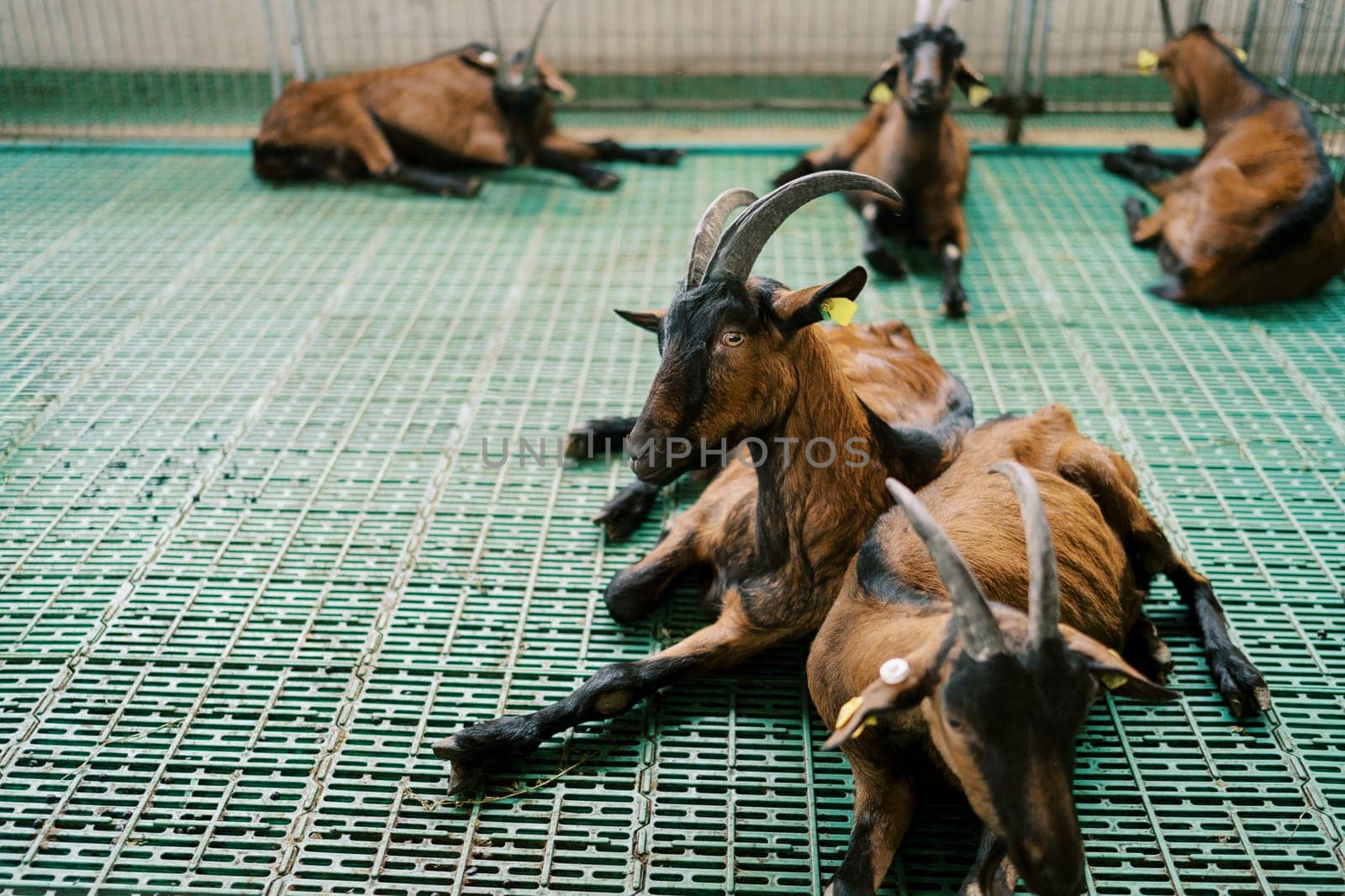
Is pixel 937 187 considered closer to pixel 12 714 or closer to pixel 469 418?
pixel 469 418

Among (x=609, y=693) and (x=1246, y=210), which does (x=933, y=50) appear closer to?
(x=1246, y=210)

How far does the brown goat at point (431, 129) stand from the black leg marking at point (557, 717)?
4.98 meters

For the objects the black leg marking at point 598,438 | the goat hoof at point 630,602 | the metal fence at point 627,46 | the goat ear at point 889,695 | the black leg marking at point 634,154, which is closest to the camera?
the goat ear at point 889,695

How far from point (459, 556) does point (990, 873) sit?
226 cm

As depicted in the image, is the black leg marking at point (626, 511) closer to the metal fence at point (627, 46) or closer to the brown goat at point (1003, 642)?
the brown goat at point (1003, 642)

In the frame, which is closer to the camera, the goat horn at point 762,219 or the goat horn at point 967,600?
the goat horn at point 967,600

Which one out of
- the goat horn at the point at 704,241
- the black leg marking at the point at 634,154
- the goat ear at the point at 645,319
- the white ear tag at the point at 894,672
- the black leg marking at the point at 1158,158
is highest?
the goat horn at the point at 704,241

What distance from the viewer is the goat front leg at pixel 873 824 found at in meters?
2.93

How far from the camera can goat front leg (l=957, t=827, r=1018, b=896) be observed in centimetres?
283

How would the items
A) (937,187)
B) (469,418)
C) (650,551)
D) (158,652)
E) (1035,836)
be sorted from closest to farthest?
(1035,836)
(158,652)
(650,551)
(469,418)
(937,187)

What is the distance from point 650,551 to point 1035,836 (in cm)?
214

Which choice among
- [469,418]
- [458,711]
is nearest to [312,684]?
[458,711]

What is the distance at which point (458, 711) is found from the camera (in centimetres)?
361

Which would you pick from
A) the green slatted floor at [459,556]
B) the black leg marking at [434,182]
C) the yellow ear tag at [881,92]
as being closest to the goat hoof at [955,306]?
the green slatted floor at [459,556]
